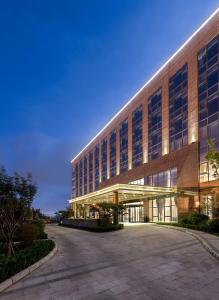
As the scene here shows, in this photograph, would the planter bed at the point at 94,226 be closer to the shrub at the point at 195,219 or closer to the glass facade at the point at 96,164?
the shrub at the point at 195,219

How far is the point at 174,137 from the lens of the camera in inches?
1800

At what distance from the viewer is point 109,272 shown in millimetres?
12094

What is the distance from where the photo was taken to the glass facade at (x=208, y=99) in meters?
37.1

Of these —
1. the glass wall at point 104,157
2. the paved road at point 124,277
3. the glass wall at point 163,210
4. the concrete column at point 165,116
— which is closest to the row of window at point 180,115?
the concrete column at point 165,116

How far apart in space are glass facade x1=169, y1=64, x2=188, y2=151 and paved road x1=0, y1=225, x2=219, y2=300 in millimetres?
28622

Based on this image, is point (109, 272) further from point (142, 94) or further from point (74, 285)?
point (142, 94)

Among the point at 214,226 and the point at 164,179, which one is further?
the point at 164,179

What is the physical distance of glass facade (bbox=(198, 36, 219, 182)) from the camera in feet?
122

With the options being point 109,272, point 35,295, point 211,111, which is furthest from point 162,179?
point 35,295

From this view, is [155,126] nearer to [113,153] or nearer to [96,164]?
[113,153]

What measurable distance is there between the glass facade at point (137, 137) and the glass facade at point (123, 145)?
12.7 feet

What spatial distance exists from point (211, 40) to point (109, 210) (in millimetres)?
25041

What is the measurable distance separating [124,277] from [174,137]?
36314 millimetres

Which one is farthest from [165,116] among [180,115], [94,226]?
[94,226]
